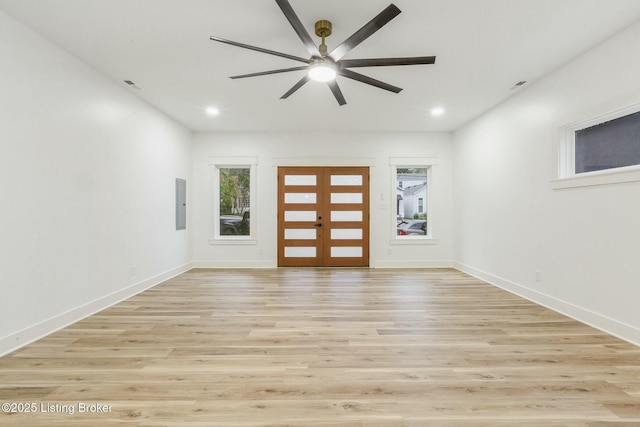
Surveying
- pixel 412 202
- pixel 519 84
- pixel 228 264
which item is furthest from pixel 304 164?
pixel 519 84

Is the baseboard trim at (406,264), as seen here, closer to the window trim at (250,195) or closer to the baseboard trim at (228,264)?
the baseboard trim at (228,264)

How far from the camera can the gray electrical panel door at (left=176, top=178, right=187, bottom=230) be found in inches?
205

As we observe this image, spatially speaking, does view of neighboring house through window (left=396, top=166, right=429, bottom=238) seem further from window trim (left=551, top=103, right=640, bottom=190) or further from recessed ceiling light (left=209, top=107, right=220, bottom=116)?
recessed ceiling light (left=209, top=107, right=220, bottom=116)

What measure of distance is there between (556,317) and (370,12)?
146 inches

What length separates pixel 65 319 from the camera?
285cm

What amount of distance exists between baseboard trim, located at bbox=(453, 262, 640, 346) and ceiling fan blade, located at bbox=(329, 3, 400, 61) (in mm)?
3384

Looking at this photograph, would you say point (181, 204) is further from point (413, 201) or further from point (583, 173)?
point (583, 173)

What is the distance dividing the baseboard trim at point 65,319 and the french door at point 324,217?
266 cm

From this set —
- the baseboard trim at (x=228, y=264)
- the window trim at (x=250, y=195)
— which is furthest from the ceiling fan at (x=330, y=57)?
the baseboard trim at (x=228, y=264)

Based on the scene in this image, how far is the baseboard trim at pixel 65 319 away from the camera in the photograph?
235cm

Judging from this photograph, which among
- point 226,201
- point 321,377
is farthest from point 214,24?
point 226,201

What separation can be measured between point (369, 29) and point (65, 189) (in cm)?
333

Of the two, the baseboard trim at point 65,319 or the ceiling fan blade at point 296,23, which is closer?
the ceiling fan blade at point 296,23

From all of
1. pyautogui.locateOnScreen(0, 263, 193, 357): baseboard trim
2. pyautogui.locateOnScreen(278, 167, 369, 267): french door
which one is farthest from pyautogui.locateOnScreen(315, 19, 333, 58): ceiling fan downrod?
pyautogui.locateOnScreen(0, 263, 193, 357): baseboard trim
